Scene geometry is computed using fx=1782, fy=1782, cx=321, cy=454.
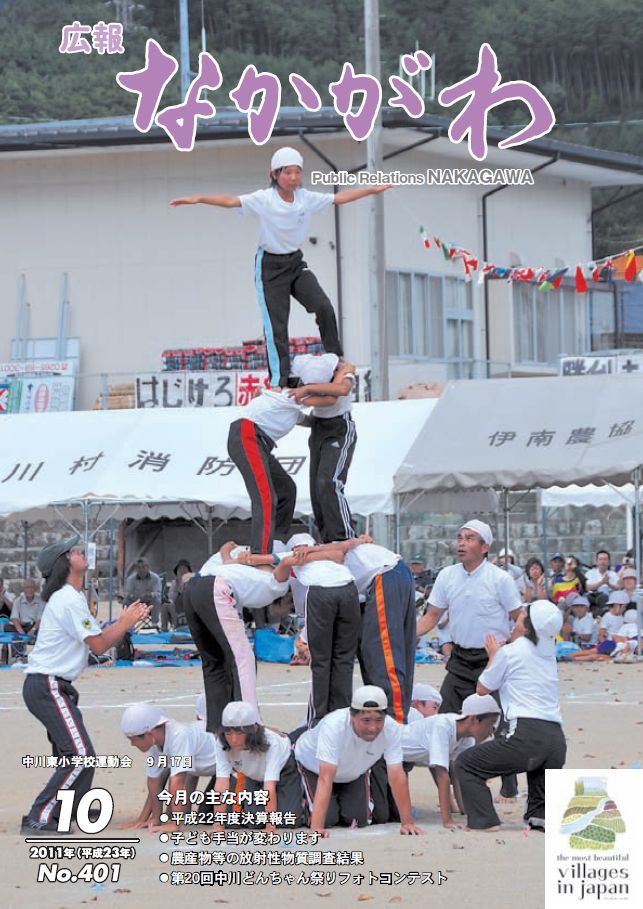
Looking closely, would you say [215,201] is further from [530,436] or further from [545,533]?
[545,533]

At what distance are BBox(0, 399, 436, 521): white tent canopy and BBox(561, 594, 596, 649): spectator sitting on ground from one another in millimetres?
2963

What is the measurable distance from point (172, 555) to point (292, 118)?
8313 mm

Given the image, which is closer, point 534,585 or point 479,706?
point 479,706

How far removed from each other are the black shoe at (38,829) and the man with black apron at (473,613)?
2.61 m

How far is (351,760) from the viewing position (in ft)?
31.9

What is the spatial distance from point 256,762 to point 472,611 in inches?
78.9

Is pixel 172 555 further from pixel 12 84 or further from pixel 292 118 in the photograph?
pixel 12 84

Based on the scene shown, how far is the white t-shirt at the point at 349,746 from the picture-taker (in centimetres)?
963

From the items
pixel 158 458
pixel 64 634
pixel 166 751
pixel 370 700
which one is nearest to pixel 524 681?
pixel 370 700

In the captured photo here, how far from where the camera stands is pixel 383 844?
8.99 metres

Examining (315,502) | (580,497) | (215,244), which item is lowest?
(580,497)

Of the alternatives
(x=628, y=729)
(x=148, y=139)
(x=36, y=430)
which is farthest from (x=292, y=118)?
(x=628, y=729)

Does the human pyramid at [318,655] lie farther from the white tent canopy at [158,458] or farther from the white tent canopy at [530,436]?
the white tent canopy at [158,458]

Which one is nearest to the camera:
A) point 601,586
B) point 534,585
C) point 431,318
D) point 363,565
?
point 363,565
